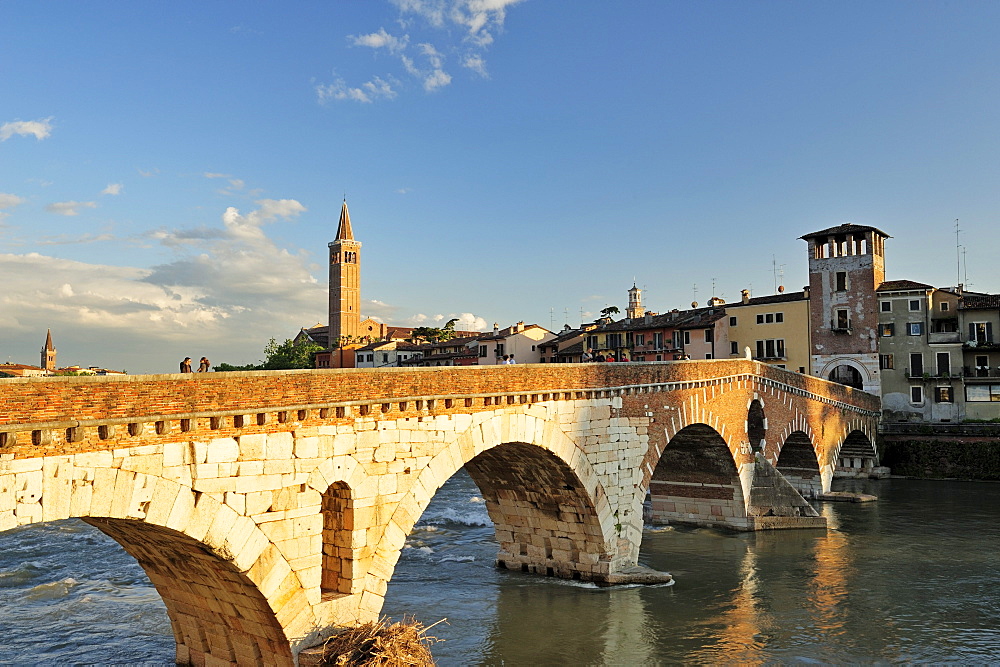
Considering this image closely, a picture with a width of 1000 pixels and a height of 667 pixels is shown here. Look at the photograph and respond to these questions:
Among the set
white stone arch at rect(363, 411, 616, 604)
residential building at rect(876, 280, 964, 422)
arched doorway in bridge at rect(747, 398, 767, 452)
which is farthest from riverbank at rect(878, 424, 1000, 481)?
white stone arch at rect(363, 411, 616, 604)

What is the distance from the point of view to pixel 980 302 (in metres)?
41.7

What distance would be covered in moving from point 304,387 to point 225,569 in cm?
281

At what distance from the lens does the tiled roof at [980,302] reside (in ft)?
134

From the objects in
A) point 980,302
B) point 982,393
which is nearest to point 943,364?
point 982,393

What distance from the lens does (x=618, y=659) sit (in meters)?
15.5

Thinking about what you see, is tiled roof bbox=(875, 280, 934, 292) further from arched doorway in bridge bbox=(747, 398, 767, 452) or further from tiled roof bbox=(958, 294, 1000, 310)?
arched doorway in bridge bbox=(747, 398, 767, 452)

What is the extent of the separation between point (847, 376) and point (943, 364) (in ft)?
16.9

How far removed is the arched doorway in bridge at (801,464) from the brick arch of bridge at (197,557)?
26.9m

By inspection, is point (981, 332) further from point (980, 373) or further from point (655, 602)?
point (655, 602)

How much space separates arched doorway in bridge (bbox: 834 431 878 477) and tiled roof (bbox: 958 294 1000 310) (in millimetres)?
9583

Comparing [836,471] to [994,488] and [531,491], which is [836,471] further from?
[531,491]

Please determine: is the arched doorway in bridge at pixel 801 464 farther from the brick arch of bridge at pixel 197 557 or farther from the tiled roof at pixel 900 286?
the brick arch of bridge at pixel 197 557

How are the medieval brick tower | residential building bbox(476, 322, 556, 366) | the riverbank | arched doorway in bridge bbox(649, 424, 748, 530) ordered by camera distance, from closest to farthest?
arched doorway in bridge bbox(649, 424, 748, 530), the riverbank, the medieval brick tower, residential building bbox(476, 322, 556, 366)

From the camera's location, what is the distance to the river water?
15.5 m
